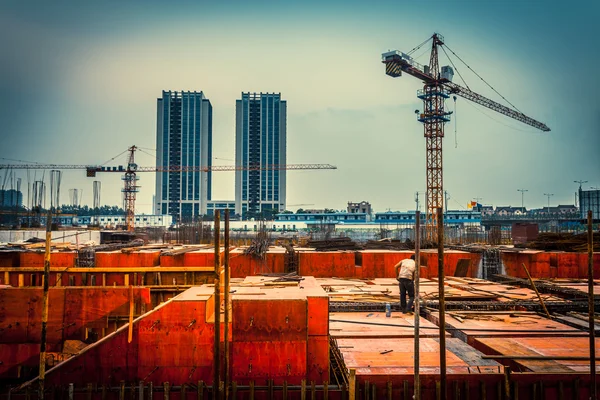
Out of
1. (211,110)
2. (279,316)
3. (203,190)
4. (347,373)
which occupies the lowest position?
(347,373)

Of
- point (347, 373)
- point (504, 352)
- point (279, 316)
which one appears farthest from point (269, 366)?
point (504, 352)

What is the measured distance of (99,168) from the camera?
8669 cm

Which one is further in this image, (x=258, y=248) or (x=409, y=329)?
(x=258, y=248)

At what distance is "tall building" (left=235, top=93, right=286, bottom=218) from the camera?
125 meters

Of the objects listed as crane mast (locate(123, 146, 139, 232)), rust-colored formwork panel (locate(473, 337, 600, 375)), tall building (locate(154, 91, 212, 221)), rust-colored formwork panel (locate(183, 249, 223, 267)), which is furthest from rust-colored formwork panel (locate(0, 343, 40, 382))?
tall building (locate(154, 91, 212, 221))

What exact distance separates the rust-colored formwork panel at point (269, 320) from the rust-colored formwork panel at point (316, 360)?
0.98 ft

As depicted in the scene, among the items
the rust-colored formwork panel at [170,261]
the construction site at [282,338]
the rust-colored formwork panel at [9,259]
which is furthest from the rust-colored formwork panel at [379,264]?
the rust-colored formwork panel at [9,259]

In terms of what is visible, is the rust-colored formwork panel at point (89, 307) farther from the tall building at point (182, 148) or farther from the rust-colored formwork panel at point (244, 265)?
the tall building at point (182, 148)

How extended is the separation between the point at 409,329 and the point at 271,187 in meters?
119

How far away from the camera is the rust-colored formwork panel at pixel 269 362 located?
26.8 ft

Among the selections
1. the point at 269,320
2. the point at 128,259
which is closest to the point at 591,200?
the point at 128,259

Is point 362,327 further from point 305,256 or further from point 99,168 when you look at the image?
point 99,168

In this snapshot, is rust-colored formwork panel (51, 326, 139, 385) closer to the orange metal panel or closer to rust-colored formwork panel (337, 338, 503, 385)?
the orange metal panel

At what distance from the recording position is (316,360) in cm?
835
